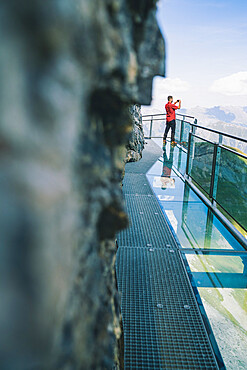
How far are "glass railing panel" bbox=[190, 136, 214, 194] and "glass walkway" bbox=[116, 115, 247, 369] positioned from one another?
0.8 inches

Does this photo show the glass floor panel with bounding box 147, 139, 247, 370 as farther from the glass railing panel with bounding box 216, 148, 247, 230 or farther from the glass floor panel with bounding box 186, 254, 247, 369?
the glass railing panel with bounding box 216, 148, 247, 230

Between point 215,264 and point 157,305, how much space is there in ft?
3.41

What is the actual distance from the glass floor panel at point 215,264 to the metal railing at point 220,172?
0.87 feet

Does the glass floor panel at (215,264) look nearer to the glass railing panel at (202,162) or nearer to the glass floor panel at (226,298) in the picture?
the glass floor panel at (226,298)


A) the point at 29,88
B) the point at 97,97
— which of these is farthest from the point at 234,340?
the point at 29,88

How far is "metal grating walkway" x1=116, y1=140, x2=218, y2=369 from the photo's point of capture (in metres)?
Answer: 2.34

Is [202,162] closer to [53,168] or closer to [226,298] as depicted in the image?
[226,298]

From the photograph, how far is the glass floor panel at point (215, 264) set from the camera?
8.39ft

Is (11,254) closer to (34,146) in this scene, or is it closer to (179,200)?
(34,146)

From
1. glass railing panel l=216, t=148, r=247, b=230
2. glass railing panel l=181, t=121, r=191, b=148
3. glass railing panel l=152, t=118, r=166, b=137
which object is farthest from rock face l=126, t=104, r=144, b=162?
glass railing panel l=152, t=118, r=166, b=137

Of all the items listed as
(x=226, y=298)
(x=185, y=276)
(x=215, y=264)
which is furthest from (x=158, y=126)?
(x=226, y=298)

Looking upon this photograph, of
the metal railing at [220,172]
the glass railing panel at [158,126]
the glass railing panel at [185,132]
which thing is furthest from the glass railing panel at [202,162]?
the glass railing panel at [158,126]

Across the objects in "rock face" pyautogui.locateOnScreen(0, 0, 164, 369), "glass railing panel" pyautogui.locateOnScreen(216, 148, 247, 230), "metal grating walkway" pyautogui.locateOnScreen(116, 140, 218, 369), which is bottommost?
"metal grating walkway" pyautogui.locateOnScreen(116, 140, 218, 369)

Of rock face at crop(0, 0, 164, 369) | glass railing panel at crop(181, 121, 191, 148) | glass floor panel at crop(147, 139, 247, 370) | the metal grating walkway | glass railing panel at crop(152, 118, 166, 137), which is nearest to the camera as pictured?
rock face at crop(0, 0, 164, 369)
